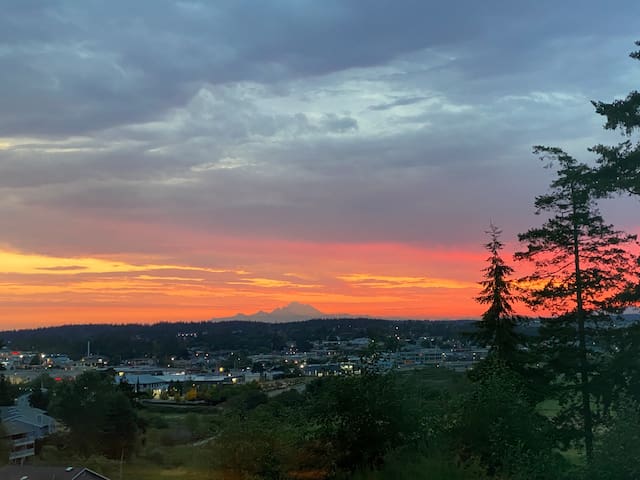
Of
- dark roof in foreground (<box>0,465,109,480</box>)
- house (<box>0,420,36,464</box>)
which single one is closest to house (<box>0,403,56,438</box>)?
house (<box>0,420,36,464</box>)

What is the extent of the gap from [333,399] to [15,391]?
185 ft

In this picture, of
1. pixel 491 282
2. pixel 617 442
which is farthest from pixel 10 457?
pixel 617 442

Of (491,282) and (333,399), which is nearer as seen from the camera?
(333,399)

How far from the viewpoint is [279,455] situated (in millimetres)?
10234

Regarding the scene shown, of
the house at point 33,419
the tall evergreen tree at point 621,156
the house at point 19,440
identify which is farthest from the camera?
the house at point 33,419

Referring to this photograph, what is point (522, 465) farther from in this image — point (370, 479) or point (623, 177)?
point (623, 177)

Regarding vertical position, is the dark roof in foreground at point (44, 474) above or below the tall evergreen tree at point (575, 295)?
below

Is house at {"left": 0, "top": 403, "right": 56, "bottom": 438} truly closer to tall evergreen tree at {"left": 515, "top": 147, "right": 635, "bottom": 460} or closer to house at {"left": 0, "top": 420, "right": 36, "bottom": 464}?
house at {"left": 0, "top": 420, "right": 36, "bottom": 464}

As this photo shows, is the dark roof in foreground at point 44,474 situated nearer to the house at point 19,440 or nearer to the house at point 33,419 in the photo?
the house at point 19,440

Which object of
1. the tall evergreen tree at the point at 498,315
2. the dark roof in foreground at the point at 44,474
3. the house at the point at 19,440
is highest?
the tall evergreen tree at the point at 498,315

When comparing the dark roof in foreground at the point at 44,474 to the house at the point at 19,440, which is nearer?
the dark roof in foreground at the point at 44,474

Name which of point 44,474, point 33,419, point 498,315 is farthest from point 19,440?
point 498,315

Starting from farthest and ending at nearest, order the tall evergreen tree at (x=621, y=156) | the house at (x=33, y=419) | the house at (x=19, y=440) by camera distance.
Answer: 1. the house at (x=33, y=419)
2. the house at (x=19, y=440)
3. the tall evergreen tree at (x=621, y=156)

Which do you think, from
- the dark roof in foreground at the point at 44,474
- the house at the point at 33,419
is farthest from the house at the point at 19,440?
the dark roof in foreground at the point at 44,474
